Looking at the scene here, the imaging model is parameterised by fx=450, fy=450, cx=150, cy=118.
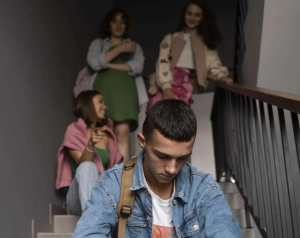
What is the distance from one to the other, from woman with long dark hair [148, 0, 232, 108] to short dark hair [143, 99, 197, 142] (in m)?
2.22

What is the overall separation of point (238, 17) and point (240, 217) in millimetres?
1890

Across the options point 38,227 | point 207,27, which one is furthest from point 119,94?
point 38,227

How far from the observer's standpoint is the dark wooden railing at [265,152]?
1773 millimetres

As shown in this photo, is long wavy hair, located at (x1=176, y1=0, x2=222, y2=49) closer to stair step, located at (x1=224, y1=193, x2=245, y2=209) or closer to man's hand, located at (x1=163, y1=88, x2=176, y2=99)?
man's hand, located at (x1=163, y1=88, x2=176, y2=99)

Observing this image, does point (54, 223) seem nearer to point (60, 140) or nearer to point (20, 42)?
point (60, 140)

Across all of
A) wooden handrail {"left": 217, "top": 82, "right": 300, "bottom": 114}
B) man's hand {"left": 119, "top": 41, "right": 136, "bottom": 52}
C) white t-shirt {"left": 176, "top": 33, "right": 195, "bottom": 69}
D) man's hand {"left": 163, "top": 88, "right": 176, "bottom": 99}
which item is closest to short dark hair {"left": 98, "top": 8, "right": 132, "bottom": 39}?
man's hand {"left": 119, "top": 41, "right": 136, "bottom": 52}

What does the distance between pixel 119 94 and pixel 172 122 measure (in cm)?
237

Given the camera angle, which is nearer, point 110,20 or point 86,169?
point 86,169

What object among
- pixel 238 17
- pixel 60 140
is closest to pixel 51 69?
pixel 60 140

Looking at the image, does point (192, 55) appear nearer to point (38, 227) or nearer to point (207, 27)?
point (207, 27)

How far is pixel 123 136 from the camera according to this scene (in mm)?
3936

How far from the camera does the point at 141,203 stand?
1.83 m

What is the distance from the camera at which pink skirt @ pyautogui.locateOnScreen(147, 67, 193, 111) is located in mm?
3921

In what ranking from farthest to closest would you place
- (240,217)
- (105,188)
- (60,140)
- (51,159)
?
(60,140) < (51,159) < (240,217) < (105,188)
